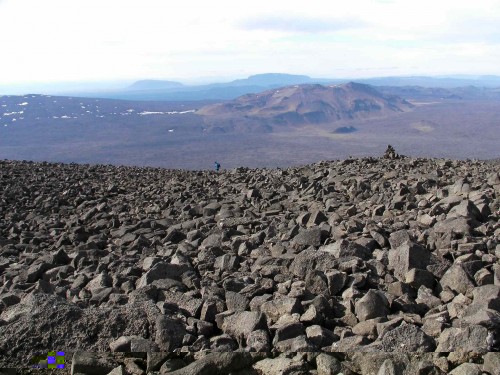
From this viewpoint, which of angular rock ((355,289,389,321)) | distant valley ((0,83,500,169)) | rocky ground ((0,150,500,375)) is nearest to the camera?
rocky ground ((0,150,500,375))

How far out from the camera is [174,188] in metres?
16.7

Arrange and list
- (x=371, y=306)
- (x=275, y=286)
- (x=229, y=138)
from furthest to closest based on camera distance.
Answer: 1. (x=229, y=138)
2. (x=275, y=286)
3. (x=371, y=306)

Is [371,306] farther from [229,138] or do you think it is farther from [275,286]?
[229,138]

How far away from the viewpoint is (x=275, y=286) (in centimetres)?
612

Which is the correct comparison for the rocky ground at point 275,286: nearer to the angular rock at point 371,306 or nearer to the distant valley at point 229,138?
the angular rock at point 371,306

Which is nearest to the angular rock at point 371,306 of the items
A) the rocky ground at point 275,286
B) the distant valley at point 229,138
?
the rocky ground at point 275,286

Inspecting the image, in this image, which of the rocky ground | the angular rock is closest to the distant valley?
the rocky ground

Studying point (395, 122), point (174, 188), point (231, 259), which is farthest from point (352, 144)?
point (231, 259)

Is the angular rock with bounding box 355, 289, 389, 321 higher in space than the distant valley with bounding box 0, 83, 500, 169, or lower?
higher

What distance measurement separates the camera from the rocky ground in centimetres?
406

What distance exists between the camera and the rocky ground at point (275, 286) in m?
4.06

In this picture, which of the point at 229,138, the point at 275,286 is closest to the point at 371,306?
the point at 275,286

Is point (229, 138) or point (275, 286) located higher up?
point (275, 286)

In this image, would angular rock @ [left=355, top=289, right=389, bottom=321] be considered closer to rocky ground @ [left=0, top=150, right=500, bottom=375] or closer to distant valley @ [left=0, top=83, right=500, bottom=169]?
rocky ground @ [left=0, top=150, right=500, bottom=375]
